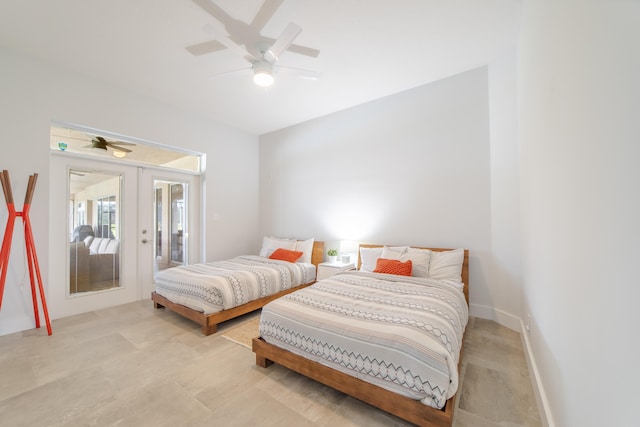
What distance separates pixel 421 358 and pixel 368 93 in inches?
135

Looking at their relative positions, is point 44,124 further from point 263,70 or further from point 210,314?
point 210,314

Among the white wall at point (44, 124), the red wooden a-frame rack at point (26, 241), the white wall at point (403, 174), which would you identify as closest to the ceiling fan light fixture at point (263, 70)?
the white wall at point (403, 174)

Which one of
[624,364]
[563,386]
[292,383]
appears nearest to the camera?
[624,364]

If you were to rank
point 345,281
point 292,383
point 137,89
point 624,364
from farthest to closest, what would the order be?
point 137,89 → point 345,281 → point 292,383 → point 624,364

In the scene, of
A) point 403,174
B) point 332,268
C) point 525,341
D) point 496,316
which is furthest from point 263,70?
point 496,316

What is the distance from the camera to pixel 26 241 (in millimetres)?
2619

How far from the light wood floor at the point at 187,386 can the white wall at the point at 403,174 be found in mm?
1293

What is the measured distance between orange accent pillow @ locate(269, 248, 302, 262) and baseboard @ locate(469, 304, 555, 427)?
98.1 inches

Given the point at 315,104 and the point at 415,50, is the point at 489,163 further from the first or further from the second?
the point at 315,104

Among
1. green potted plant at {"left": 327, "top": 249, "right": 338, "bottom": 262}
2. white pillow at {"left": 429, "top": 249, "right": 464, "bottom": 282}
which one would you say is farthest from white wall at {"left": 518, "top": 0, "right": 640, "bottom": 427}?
green potted plant at {"left": 327, "top": 249, "right": 338, "bottom": 262}

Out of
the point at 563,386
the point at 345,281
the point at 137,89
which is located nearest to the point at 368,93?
the point at 345,281

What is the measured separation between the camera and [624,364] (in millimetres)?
681

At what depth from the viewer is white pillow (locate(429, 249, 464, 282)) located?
2789 millimetres

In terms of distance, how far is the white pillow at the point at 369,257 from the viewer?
3.30 m
